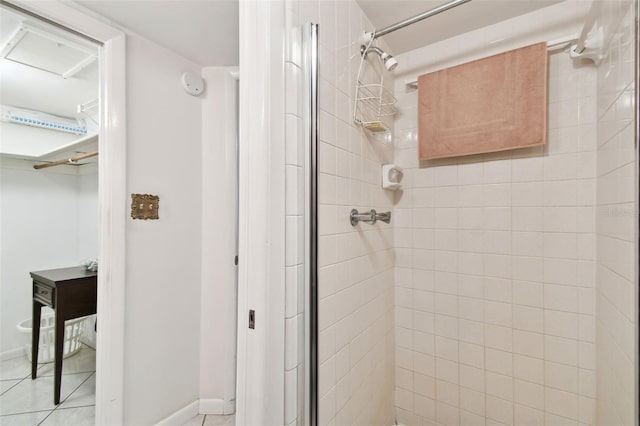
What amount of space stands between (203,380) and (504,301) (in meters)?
1.79

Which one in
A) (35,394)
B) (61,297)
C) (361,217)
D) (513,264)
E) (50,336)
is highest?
(361,217)

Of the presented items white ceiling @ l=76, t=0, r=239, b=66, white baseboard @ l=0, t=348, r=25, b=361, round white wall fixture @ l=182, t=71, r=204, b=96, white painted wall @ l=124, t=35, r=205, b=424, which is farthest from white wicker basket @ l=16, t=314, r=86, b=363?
white ceiling @ l=76, t=0, r=239, b=66

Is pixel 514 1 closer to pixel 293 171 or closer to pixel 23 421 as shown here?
pixel 293 171

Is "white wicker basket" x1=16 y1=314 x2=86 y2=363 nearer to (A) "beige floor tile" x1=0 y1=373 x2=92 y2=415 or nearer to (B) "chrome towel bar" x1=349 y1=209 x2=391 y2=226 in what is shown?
(A) "beige floor tile" x1=0 y1=373 x2=92 y2=415

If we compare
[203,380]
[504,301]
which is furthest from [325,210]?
[203,380]

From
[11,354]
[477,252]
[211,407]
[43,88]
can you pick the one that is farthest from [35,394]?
[477,252]

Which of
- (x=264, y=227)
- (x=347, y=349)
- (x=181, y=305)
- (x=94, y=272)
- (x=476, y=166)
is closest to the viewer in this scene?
(x=264, y=227)

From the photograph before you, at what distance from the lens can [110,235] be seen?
1.33 meters

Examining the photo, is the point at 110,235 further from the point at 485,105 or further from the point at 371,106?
the point at 485,105

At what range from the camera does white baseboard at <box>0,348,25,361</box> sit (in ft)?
7.85

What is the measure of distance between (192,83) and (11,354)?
113 inches

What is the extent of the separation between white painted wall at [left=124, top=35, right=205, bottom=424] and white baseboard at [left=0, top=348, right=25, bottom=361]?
1999 mm

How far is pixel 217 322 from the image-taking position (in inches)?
69.6

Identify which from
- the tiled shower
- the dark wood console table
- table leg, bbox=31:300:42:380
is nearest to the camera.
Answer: the tiled shower
